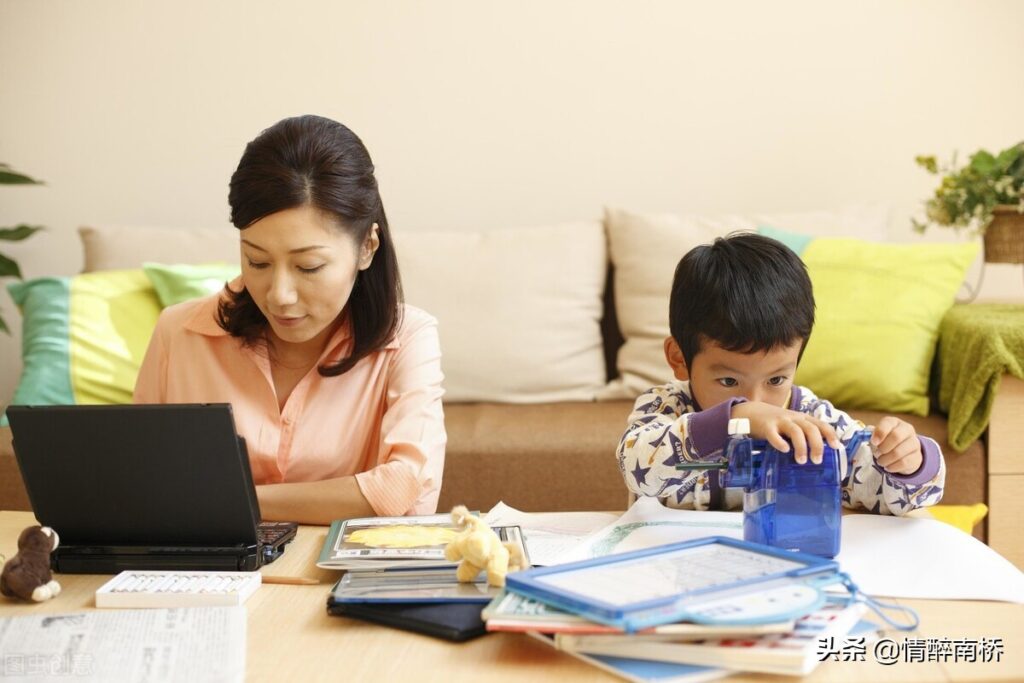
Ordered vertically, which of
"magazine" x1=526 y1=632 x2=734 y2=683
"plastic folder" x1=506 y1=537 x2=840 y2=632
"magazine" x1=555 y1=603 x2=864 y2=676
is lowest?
"magazine" x1=526 y1=632 x2=734 y2=683

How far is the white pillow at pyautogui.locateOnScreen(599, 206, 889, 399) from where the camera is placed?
106 inches

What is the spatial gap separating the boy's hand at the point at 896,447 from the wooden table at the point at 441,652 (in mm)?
219

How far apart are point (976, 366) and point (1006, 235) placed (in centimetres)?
48

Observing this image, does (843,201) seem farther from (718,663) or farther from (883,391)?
(718,663)

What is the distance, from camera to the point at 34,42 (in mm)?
3062

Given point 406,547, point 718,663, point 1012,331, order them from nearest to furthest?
point 718,663, point 406,547, point 1012,331

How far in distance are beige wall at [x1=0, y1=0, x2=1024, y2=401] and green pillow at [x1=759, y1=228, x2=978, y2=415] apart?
51cm

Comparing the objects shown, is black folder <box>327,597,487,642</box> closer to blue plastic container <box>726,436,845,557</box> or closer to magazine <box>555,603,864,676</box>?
magazine <box>555,603,864,676</box>

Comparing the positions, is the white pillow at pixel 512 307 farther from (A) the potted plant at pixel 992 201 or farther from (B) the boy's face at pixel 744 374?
(B) the boy's face at pixel 744 374

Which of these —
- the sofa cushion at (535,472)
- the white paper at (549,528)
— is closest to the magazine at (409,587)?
the white paper at (549,528)

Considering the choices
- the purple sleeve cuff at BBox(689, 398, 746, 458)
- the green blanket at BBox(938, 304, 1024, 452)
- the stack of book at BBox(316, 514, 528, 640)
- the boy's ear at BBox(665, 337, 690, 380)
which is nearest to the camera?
the stack of book at BBox(316, 514, 528, 640)

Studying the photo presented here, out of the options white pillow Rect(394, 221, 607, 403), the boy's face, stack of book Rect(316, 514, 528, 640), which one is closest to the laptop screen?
stack of book Rect(316, 514, 528, 640)

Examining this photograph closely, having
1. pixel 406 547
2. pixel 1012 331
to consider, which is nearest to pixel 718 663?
pixel 406 547

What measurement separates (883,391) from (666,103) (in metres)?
1.06
